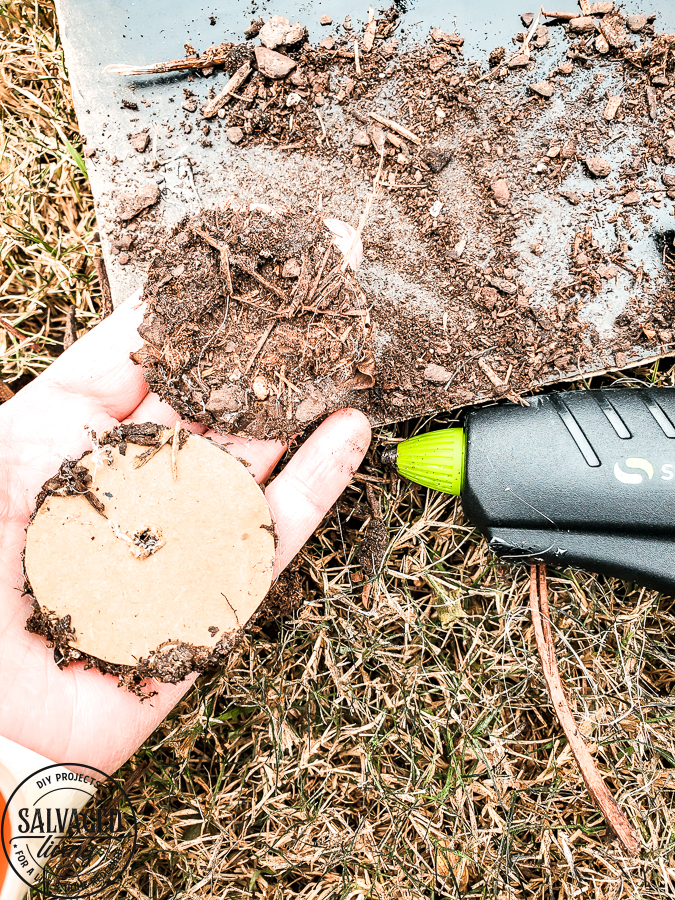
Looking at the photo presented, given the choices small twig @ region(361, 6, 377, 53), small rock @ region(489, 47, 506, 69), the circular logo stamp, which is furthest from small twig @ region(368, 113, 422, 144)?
the circular logo stamp

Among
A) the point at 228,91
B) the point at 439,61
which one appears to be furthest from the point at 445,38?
the point at 228,91

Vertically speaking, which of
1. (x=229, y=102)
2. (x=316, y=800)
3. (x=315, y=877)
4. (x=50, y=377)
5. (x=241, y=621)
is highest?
(x=229, y=102)

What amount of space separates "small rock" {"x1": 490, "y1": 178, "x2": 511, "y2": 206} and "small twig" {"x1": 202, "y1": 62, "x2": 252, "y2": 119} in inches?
25.5

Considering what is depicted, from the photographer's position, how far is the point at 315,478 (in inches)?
60.6

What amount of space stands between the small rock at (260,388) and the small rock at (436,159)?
0.67 meters

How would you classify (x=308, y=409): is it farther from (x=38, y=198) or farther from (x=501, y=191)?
(x=38, y=198)

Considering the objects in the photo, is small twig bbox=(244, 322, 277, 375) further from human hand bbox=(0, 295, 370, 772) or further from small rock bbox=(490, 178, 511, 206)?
small rock bbox=(490, 178, 511, 206)

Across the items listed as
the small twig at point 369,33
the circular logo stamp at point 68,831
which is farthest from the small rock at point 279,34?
the circular logo stamp at point 68,831

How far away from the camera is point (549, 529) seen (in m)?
1.56

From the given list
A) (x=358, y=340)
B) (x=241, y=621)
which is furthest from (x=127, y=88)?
(x=241, y=621)

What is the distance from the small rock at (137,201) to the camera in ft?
5.16

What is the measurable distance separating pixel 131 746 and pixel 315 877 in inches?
25.3

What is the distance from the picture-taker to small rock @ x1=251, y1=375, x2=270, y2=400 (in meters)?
1.44

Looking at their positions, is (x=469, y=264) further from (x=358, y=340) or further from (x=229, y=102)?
(x=229, y=102)
